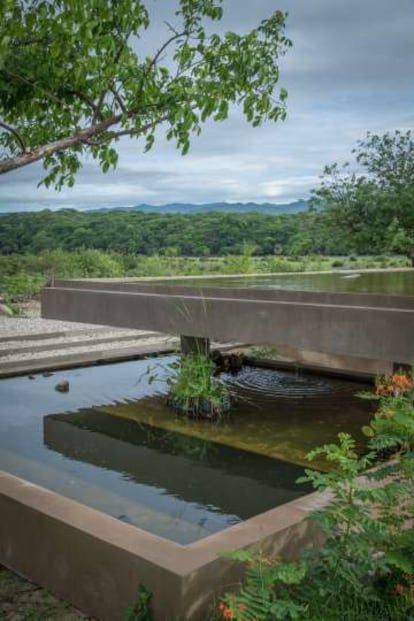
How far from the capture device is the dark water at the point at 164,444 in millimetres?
3709

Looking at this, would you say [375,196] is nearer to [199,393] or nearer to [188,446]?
[199,393]

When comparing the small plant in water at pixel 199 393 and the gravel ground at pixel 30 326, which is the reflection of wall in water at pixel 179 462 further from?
the gravel ground at pixel 30 326

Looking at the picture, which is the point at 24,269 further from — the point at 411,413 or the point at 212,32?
the point at 411,413

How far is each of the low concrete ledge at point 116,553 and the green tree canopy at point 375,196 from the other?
12920 mm

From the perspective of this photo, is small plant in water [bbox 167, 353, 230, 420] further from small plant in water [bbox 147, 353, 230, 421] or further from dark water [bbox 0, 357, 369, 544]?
dark water [bbox 0, 357, 369, 544]

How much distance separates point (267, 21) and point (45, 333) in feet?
21.4

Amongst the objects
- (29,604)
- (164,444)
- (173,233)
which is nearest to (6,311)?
(164,444)

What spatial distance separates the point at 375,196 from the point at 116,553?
15704 mm

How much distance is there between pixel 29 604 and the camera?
2.61 m

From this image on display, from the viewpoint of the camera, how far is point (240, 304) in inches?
200

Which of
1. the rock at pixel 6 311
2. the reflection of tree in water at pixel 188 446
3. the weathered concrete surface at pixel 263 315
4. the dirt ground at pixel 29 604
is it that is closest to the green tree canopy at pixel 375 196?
the rock at pixel 6 311

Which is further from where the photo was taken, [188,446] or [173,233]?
[173,233]

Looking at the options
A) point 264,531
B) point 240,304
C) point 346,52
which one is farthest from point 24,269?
point 264,531

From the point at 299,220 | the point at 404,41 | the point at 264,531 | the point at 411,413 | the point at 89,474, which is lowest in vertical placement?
the point at 89,474
